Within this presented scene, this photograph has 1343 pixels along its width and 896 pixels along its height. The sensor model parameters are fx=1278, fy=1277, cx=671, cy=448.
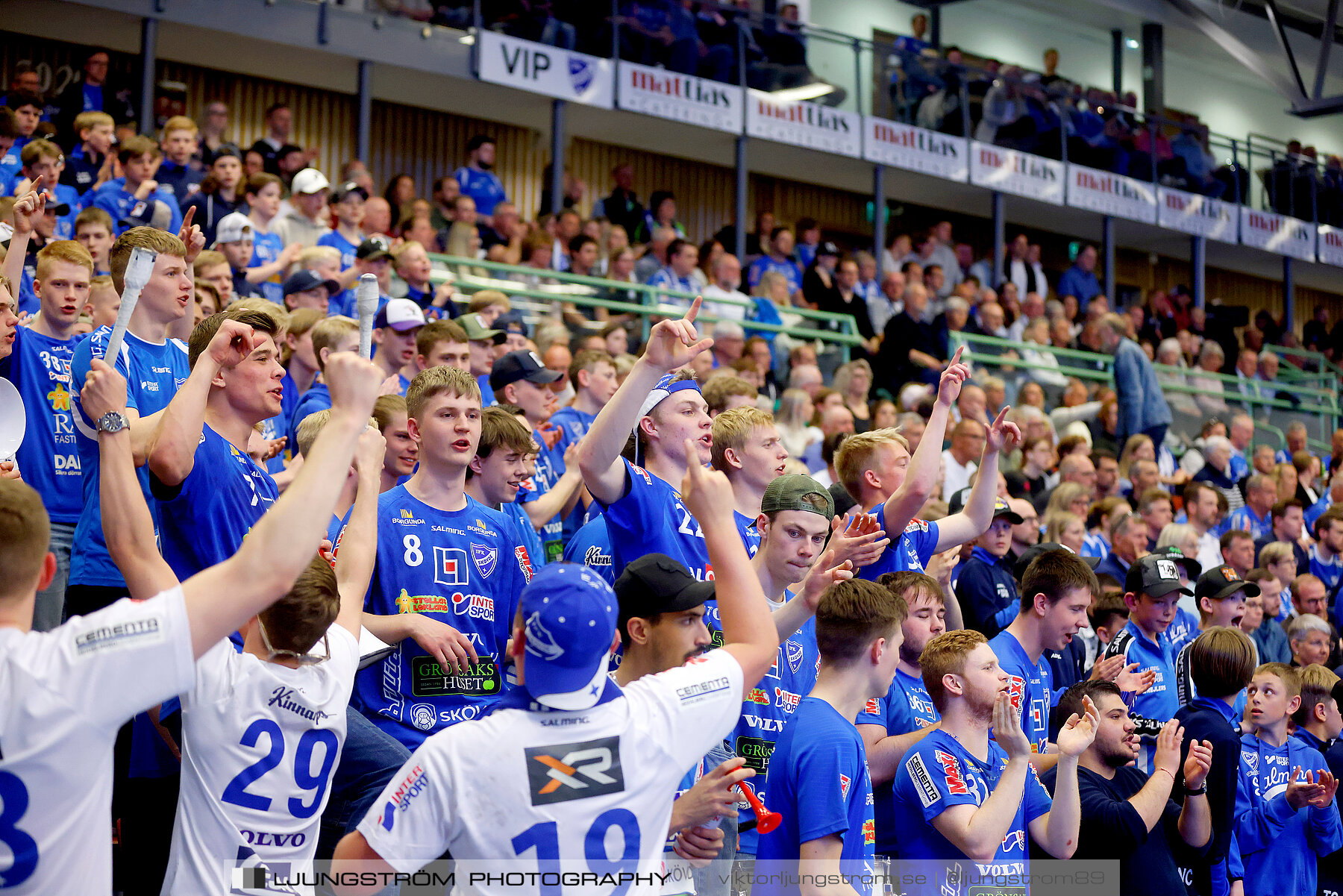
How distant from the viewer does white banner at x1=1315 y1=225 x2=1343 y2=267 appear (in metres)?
20.2

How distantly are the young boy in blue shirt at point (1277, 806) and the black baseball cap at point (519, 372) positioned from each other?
11.6 ft

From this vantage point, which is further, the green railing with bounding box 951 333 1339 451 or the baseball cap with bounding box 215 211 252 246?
the green railing with bounding box 951 333 1339 451

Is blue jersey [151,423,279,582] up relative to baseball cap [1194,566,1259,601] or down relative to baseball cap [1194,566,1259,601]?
up

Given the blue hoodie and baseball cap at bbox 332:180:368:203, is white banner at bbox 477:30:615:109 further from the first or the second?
the blue hoodie

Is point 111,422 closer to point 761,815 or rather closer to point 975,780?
point 761,815

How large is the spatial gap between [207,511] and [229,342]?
542 millimetres

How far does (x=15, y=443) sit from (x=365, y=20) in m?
9.94

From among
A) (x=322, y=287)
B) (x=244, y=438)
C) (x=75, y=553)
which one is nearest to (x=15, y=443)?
(x=75, y=553)

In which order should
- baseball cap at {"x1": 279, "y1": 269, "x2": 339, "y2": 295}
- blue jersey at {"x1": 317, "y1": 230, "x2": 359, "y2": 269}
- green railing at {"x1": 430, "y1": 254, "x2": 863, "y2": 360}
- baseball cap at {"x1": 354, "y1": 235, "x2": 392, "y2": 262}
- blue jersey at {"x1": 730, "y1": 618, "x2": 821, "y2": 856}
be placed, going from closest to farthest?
blue jersey at {"x1": 730, "y1": 618, "x2": 821, "y2": 856}, baseball cap at {"x1": 279, "y1": 269, "x2": 339, "y2": 295}, baseball cap at {"x1": 354, "y1": 235, "x2": 392, "y2": 262}, blue jersey at {"x1": 317, "y1": 230, "x2": 359, "y2": 269}, green railing at {"x1": 430, "y1": 254, "x2": 863, "y2": 360}

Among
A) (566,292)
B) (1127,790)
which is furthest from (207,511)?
(566,292)

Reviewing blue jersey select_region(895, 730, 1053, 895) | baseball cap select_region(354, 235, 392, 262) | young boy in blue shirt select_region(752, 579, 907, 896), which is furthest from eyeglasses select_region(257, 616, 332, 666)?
baseball cap select_region(354, 235, 392, 262)

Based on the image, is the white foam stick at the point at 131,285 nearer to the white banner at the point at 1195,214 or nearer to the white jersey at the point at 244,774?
the white jersey at the point at 244,774

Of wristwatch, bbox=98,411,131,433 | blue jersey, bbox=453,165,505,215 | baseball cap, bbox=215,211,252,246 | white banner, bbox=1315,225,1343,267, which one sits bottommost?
wristwatch, bbox=98,411,131,433

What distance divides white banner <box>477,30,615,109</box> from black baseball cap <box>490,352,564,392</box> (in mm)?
7523
